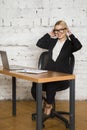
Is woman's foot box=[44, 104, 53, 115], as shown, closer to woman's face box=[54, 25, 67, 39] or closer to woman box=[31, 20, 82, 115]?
woman box=[31, 20, 82, 115]

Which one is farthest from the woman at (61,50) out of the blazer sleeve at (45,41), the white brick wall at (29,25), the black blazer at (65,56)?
the white brick wall at (29,25)

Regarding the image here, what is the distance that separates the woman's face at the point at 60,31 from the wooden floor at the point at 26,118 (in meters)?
1.09

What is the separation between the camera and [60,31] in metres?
3.23

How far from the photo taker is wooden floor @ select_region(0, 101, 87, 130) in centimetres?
311

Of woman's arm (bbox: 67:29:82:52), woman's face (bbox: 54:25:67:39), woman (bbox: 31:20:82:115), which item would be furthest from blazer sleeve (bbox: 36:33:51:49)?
woman's arm (bbox: 67:29:82:52)

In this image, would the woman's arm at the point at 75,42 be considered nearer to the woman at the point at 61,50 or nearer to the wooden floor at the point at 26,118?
the woman at the point at 61,50

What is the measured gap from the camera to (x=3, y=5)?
427 cm

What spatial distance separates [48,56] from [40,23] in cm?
110

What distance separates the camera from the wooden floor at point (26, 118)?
3.11m

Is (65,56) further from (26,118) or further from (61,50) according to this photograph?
(26,118)

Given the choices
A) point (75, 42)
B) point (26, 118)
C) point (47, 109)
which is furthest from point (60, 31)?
→ point (26, 118)

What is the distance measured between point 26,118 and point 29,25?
164 cm

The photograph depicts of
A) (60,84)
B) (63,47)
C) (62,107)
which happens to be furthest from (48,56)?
(62,107)

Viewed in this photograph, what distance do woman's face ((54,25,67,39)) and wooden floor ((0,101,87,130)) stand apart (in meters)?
1.09
